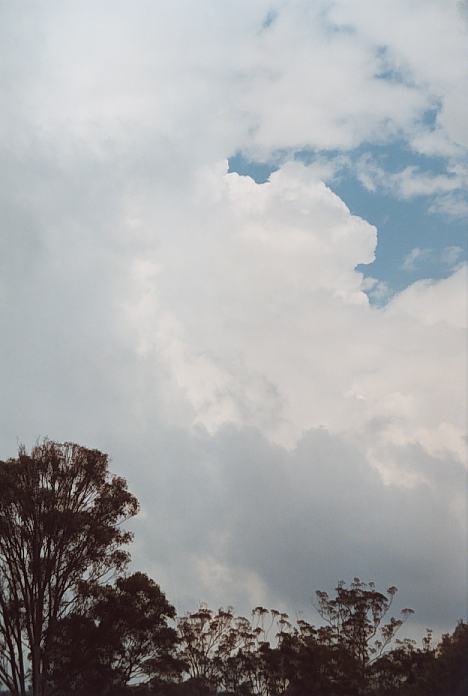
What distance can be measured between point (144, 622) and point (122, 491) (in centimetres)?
708

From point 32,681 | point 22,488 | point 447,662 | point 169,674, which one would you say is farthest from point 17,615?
point 447,662

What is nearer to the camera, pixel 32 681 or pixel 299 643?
pixel 32 681

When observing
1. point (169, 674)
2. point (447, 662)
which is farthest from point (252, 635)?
point (447, 662)

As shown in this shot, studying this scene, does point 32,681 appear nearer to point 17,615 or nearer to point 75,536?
point 17,615

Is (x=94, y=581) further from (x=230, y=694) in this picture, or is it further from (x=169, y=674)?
(x=230, y=694)

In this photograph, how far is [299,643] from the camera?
187 feet

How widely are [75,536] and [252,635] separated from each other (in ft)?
108

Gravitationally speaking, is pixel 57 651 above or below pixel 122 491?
below

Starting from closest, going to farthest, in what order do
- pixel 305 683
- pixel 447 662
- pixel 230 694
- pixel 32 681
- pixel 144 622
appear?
pixel 447 662, pixel 32 681, pixel 144 622, pixel 305 683, pixel 230 694

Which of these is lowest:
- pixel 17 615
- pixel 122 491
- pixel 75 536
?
pixel 17 615

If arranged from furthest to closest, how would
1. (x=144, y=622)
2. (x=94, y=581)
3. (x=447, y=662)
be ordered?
(x=144, y=622), (x=94, y=581), (x=447, y=662)

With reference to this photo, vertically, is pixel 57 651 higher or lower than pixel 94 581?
lower

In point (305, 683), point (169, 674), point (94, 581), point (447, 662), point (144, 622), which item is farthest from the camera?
point (305, 683)

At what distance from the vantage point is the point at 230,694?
191ft
